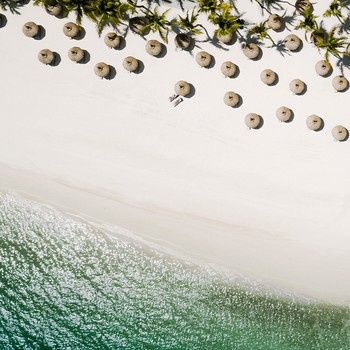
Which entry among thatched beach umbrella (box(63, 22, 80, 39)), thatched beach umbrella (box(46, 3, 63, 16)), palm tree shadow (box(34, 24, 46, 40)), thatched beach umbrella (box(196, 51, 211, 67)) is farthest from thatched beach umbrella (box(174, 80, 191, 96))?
palm tree shadow (box(34, 24, 46, 40))

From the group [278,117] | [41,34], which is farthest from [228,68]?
[41,34]

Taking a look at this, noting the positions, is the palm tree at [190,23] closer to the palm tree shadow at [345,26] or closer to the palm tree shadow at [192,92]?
the palm tree shadow at [192,92]

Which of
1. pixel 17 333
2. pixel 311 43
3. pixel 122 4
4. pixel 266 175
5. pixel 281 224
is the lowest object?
pixel 17 333

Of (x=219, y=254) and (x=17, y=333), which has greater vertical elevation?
(x=219, y=254)

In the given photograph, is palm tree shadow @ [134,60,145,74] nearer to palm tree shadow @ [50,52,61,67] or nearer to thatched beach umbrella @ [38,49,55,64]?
palm tree shadow @ [50,52,61,67]

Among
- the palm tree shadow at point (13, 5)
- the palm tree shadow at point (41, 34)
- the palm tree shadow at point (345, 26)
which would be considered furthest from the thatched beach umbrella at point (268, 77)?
the palm tree shadow at point (13, 5)

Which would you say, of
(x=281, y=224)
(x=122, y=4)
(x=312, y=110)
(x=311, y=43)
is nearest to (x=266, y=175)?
(x=281, y=224)

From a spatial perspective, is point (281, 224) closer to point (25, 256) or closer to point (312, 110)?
point (312, 110)

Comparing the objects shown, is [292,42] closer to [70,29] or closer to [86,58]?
[86,58]
